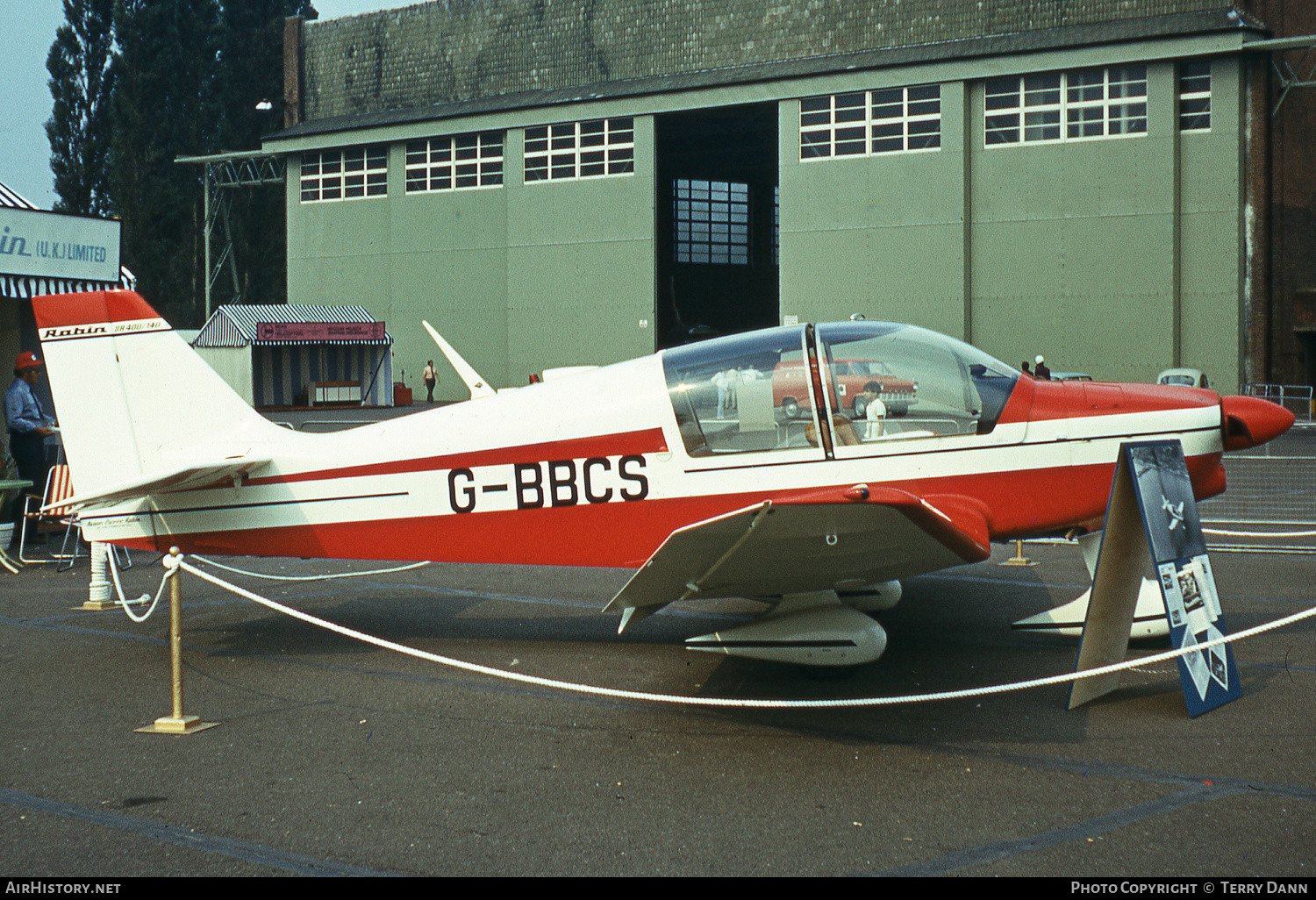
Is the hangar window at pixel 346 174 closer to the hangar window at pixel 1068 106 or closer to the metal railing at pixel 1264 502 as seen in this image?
the hangar window at pixel 1068 106

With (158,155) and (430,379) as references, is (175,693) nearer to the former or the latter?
(430,379)

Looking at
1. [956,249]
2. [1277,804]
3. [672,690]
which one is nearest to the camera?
[1277,804]

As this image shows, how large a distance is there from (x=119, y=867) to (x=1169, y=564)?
5.03 metres

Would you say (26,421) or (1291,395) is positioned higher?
(1291,395)

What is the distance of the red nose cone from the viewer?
6.53 m

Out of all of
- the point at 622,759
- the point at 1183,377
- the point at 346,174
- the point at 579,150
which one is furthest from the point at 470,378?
the point at 346,174

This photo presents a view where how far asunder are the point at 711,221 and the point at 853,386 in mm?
46096

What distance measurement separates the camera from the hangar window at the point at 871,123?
1310 inches

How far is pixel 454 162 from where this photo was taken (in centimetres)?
4259

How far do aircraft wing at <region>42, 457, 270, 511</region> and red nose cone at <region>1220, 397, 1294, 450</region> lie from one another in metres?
5.82

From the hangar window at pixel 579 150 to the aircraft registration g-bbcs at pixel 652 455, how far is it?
32.8m

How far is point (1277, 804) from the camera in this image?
4.45 meters
